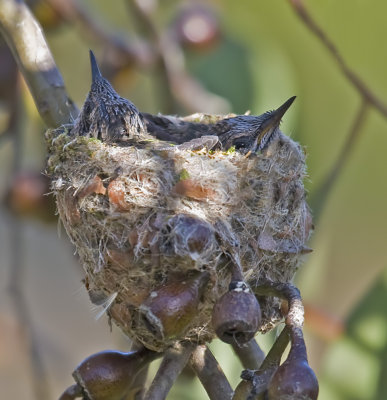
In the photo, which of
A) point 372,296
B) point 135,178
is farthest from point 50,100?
point 372,296

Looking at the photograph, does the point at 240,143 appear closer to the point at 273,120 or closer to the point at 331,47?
the point at 273,120

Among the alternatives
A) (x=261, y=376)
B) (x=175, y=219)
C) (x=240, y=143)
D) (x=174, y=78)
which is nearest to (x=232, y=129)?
(x=240, y=143)

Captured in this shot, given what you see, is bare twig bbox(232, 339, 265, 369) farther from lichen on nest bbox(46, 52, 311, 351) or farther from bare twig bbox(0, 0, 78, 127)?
bare twig bbox(0, 0, 78, 127)

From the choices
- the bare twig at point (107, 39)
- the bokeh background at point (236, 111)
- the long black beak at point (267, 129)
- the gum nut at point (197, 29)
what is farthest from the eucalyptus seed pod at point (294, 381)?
the gum nut at point (197, 29)

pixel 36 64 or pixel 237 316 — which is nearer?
pixel 237 316

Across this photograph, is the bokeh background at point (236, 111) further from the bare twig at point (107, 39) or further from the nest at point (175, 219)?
the nest at point (175, 219)
